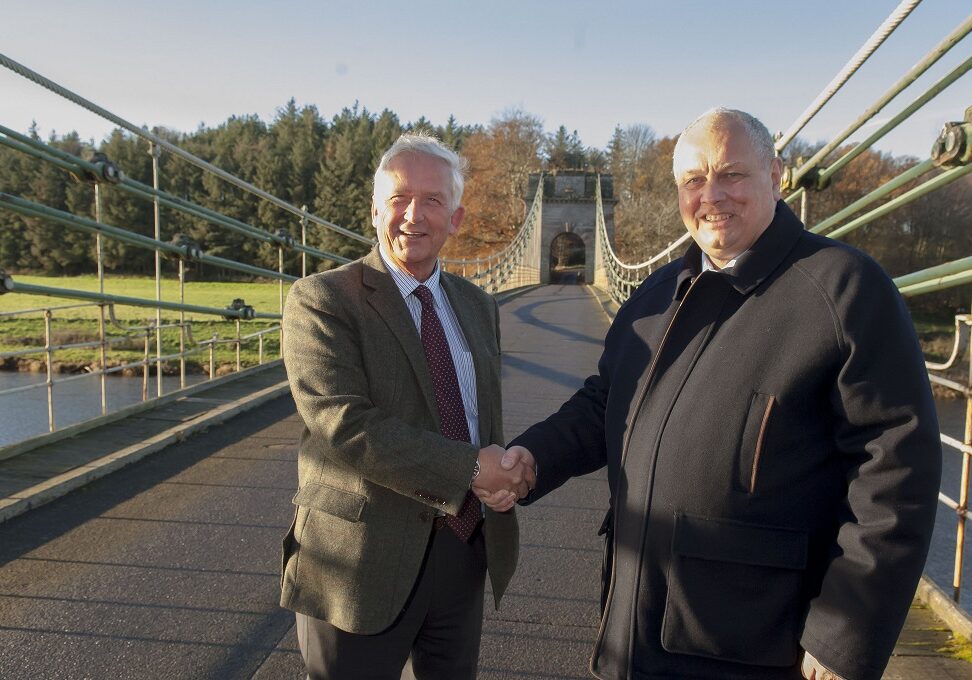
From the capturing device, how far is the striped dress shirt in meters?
1.67

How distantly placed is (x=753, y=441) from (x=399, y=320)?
72 cm

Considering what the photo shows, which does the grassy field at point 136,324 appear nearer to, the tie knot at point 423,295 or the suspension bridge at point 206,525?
the suspension bridge at point 206,525

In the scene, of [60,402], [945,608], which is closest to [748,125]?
[945,608]

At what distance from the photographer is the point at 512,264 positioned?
22188mm

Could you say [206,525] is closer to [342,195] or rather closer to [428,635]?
[428,635]

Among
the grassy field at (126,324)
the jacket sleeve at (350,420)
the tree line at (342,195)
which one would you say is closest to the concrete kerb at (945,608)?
the jacket sleeve at (350,420)

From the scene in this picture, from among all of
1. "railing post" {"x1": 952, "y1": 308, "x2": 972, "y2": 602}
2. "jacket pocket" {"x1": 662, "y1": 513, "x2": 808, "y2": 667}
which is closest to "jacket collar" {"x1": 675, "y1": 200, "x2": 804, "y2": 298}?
"jacket pocket" {"x1": 662, "y1": 513, "x2": 808, "y2": 667}

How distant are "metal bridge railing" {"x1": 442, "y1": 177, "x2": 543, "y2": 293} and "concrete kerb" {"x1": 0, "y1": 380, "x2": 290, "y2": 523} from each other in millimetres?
3559

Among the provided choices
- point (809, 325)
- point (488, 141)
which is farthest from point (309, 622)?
point (488, 141)

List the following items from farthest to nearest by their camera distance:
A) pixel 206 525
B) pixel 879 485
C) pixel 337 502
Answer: pixel 206 525 → pixel 337 502 → pixel 879 485

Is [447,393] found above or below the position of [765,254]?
below

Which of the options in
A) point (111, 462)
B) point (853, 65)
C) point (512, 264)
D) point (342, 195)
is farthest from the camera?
point (342, 195)

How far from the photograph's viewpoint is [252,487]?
11.2ft

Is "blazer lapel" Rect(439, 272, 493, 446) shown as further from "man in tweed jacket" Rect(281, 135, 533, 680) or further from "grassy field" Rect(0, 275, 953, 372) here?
"grassy field" Rect(0, 275, 953, 372)
